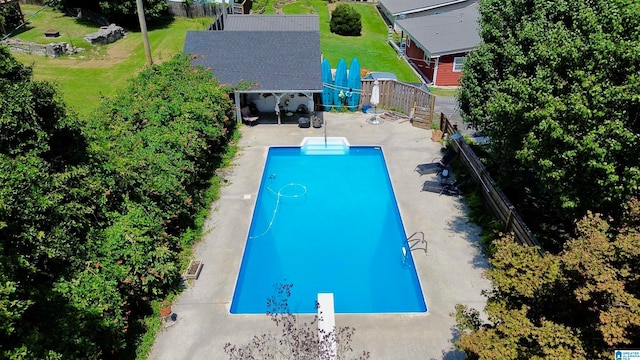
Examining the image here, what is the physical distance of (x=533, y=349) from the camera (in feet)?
24.1

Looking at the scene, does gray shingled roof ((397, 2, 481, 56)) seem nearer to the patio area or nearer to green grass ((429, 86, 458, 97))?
green grass ((429, 86, 458, 97))

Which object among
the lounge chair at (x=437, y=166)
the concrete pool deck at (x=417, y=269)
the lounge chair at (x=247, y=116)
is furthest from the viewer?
the lounge chair at (x=247, y=116)

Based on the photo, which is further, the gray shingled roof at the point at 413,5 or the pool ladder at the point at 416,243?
the gray shingled roof at the point at 413,5

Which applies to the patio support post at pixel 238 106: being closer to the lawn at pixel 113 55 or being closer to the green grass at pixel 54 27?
the lawn at pixel 113 55

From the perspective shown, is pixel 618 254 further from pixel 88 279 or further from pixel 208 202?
pixel 208 202

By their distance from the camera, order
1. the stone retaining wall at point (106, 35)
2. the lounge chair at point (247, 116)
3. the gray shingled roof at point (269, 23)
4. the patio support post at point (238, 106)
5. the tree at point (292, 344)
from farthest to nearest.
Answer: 1. the stone retaining wall at point (106, 35)
2. the gray shingled roof at point (269, 23)
3. the lounge chair at point (247, 116)
4. the patio support post at point (238, 106)
5. the tree at point (292, 344)

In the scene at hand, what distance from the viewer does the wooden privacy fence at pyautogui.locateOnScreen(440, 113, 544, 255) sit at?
14.2 m

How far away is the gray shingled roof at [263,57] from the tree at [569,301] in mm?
16947

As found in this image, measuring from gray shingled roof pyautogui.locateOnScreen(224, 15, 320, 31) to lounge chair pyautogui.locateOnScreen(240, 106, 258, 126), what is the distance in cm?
1030

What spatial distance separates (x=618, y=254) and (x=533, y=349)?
207cm

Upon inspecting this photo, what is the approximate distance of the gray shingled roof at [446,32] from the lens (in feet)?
111

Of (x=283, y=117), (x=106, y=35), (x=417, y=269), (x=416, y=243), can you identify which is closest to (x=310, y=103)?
(x=283, y=117)

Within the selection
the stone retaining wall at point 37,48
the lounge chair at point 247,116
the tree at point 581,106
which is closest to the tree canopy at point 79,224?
the lounge chair at point 247,116

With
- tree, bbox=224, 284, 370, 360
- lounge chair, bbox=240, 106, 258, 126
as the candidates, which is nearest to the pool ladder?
tree, bbox=224, 284, 370, 360
